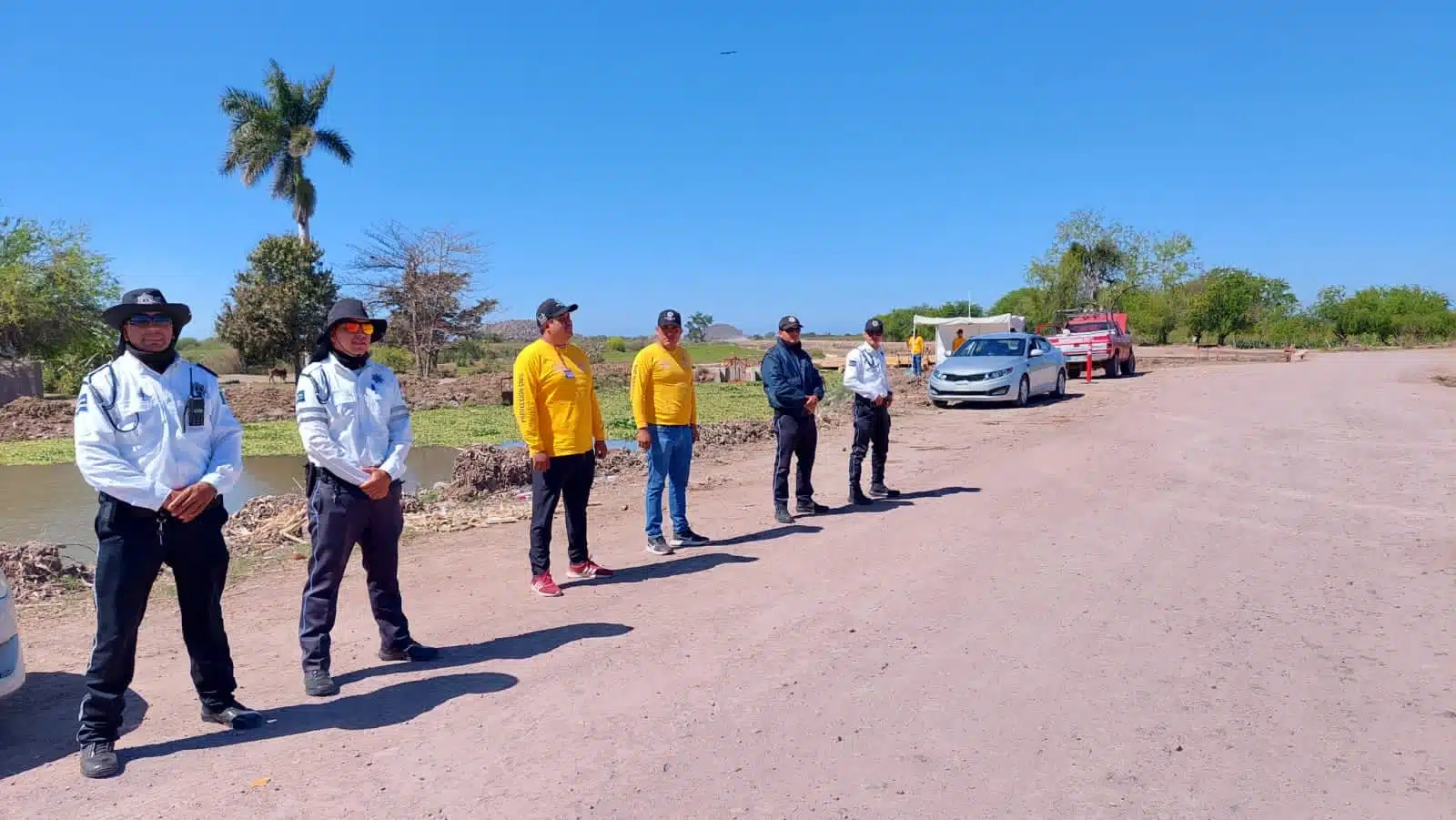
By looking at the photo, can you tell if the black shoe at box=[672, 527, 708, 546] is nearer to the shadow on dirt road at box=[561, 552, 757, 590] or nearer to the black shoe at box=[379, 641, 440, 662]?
the shadow on dirt road at box=[561, 552, 757, 590]

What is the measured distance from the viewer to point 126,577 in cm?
399

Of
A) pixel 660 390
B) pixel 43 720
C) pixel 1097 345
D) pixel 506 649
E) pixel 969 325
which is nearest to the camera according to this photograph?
pixel 43 720

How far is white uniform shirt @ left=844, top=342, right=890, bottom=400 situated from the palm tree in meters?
37.3

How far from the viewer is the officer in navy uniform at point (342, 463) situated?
190 inches

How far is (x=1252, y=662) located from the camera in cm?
493

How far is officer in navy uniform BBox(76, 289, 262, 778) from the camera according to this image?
13.0ft

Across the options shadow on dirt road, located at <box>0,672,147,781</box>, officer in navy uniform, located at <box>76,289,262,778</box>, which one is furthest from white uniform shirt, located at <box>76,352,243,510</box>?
shadow on dirt road, located at <box>0,672,147,781</box>

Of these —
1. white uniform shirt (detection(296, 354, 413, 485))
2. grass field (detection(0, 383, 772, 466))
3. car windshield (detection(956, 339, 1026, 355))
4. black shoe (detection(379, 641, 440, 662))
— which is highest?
car windshield (detection(956, 339, 1026, 355))

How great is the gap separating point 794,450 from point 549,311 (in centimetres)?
329

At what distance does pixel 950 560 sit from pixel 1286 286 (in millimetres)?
84608

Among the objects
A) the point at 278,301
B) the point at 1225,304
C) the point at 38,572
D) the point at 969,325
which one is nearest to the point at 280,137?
the point at 278,301

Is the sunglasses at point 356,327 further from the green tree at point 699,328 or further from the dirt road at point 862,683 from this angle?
the green tree at point 699,328

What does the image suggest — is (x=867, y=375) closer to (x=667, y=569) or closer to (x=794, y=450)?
(x=794, y=450)

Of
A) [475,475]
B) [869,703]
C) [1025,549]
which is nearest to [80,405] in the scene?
[869,703]
